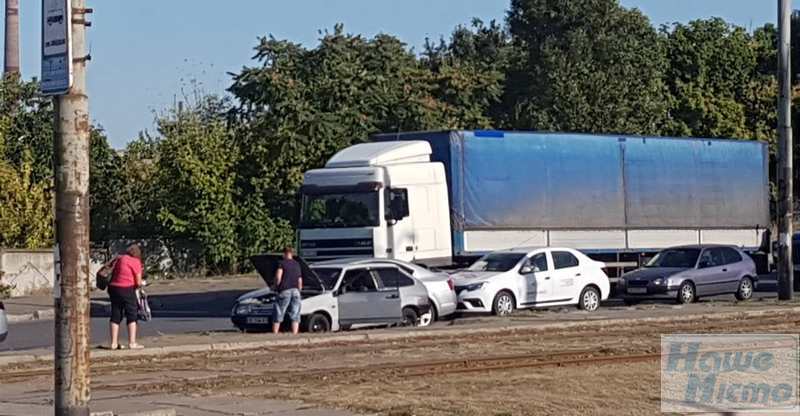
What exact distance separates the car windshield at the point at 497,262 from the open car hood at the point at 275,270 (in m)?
5.47

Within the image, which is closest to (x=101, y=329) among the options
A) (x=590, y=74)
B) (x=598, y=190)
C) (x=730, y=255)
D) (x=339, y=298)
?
(x=339, y=298)

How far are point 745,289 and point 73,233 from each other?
25441 millimetres

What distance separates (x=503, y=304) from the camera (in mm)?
28328

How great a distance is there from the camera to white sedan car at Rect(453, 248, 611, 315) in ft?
91.5

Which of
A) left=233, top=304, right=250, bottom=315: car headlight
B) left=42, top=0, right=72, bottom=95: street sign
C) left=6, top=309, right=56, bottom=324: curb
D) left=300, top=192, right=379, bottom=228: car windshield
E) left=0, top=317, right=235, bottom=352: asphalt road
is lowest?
left=6, top=309, right=56, bottom=324: curb

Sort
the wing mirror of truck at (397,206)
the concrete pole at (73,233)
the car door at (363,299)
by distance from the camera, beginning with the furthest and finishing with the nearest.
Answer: the wing mirror of truck at (397,206)
the car door at (363,299)
the concrete pole at (73,233)

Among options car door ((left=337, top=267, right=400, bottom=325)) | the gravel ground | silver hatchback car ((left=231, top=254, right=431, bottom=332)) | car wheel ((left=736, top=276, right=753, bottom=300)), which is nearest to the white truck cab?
silver hatchback car ((left=231, top=254, right=431, bottom=332))

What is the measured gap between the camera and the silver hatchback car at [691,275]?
104 feet

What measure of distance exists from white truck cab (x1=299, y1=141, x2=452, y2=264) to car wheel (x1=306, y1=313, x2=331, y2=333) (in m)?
4.59

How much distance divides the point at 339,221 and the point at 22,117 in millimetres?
27565

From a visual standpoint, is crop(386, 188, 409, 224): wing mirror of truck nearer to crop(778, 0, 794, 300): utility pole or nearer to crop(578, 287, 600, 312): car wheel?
crop(578, 287, 600, 312): car wheel

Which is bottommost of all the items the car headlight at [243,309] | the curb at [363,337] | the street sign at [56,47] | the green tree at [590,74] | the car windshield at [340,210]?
the curb at [363,337]

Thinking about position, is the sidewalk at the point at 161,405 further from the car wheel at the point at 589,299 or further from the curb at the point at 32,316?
the curb at the point at 32,316

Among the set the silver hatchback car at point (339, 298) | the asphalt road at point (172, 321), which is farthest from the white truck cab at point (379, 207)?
the silver hatchback car at point (339, 298)
